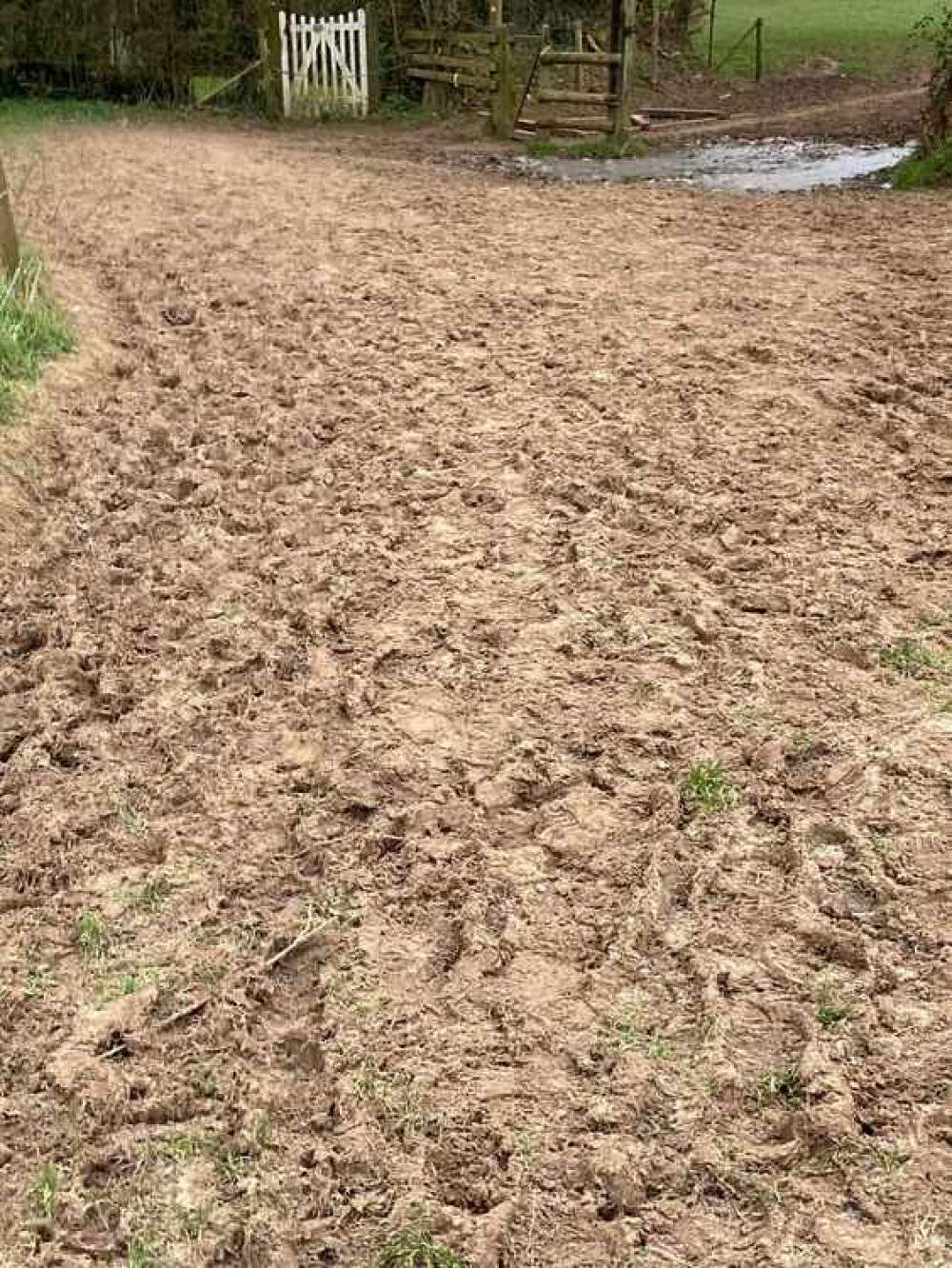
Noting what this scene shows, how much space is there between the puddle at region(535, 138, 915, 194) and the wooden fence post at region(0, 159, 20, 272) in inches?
256

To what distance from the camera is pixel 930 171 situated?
1170cm

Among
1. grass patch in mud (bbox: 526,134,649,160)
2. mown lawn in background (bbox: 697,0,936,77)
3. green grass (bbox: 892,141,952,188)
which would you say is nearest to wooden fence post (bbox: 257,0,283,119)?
grass patch in mud (bbox: 526,134,649,160)

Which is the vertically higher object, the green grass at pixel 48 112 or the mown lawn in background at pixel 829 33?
the mown lawn in background at pixel 829 33

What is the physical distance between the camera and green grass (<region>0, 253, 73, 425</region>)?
6.38 meters

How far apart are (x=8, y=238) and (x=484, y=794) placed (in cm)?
498

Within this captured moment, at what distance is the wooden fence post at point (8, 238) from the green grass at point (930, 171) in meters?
7.77

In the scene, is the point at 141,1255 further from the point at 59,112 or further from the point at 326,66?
the point at 326,66

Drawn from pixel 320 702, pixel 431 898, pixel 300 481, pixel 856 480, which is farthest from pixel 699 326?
pixel 431 898

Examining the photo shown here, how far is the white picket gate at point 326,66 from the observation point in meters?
17.0

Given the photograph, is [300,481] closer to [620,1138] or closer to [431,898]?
[431,898]

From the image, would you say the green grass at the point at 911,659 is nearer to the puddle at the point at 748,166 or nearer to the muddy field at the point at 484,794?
the muddy field at the point at 484,794

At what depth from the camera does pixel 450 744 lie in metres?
3.95

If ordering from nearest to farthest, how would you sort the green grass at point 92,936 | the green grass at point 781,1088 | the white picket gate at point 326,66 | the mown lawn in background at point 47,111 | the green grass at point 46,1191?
the green grass at point 46,1191 < the green grass at point 781,1088 < the green grass at point 92,936 < the mown lawn in background at point 47,111 < the white picket gate at point 326,66

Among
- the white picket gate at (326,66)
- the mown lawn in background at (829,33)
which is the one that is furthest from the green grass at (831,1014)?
the mown lawn in background at (829,33)
